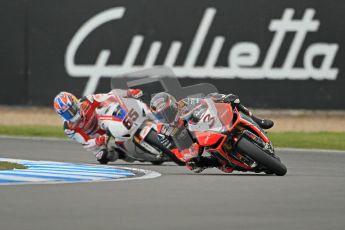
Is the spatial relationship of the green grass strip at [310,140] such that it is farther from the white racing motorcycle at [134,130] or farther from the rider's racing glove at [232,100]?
the rider's racing glove at [232,100]

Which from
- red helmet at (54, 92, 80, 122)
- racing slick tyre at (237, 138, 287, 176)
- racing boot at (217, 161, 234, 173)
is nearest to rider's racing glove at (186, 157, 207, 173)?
racing boot at (217, 161, 234, 173)

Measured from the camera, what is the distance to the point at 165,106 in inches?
723

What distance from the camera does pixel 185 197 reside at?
13844mm

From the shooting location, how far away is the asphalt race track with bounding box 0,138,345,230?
11320 mm

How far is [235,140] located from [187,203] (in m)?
3.75

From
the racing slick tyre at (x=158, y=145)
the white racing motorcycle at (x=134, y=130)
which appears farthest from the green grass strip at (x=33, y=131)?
the racing slick tyre at (x=158, y=145)

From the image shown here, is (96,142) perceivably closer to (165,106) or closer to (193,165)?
(165,106)

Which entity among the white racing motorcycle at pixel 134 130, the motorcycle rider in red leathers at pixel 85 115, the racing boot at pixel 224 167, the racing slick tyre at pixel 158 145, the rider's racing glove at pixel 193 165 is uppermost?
the motorcycle rider in red leathers at pixel 85 115

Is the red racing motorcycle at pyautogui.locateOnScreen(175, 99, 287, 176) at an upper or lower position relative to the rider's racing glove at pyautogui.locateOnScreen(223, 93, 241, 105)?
lower

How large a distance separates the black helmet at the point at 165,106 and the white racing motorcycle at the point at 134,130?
70 cm

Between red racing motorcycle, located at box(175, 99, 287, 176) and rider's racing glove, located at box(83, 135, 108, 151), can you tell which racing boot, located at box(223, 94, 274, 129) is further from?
rider's racing glove, located at box(83, 135, 108, 151)

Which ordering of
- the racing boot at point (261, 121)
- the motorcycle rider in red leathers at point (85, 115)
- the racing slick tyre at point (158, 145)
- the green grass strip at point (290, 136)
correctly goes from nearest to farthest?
the racing boot at point (261, 121), the racing slick tyre at point (158, 145), the motorcycle rider in red leathers at point (85, 115), the green grass strip at point (290, 136)

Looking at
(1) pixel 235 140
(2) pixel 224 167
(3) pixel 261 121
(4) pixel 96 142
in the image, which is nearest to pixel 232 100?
(3) pixel 261 121

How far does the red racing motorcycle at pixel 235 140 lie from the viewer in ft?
54.8
